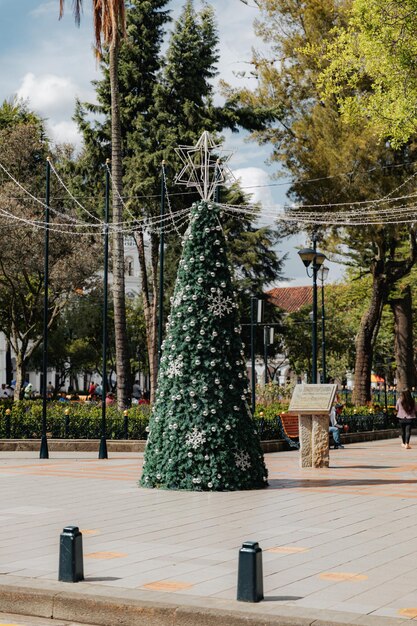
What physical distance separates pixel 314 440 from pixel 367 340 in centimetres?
1837

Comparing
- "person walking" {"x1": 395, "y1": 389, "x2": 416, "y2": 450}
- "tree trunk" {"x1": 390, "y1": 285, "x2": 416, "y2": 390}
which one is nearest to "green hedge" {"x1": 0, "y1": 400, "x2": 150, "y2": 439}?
"person walking" {"x1": 395, "y1": 389, "x2": 416, "y2": 450}

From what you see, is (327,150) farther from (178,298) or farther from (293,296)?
(293,296)

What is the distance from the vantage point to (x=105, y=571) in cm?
845

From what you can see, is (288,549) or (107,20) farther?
(107,20)

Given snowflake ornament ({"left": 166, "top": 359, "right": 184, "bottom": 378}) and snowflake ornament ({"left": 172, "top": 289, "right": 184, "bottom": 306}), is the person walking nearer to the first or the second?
snowflake ornament ({"left": 172, "top": 289, "right": 184, "bottom": 306})

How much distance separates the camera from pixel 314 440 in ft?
62.1

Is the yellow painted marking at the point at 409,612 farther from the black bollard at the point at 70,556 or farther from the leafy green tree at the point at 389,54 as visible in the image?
the leafy green tree at the point at 389,54

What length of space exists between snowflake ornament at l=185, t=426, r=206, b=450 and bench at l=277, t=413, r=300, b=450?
11270 mm

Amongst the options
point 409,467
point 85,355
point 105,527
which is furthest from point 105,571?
point 85,355

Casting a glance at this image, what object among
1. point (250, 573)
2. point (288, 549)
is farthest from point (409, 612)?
point (288, 549)

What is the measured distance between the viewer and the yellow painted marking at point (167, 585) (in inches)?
303

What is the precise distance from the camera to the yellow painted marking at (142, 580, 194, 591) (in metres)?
7.71

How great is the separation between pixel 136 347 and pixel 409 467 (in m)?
45.3

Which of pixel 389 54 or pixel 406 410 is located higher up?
pixel 389 54
